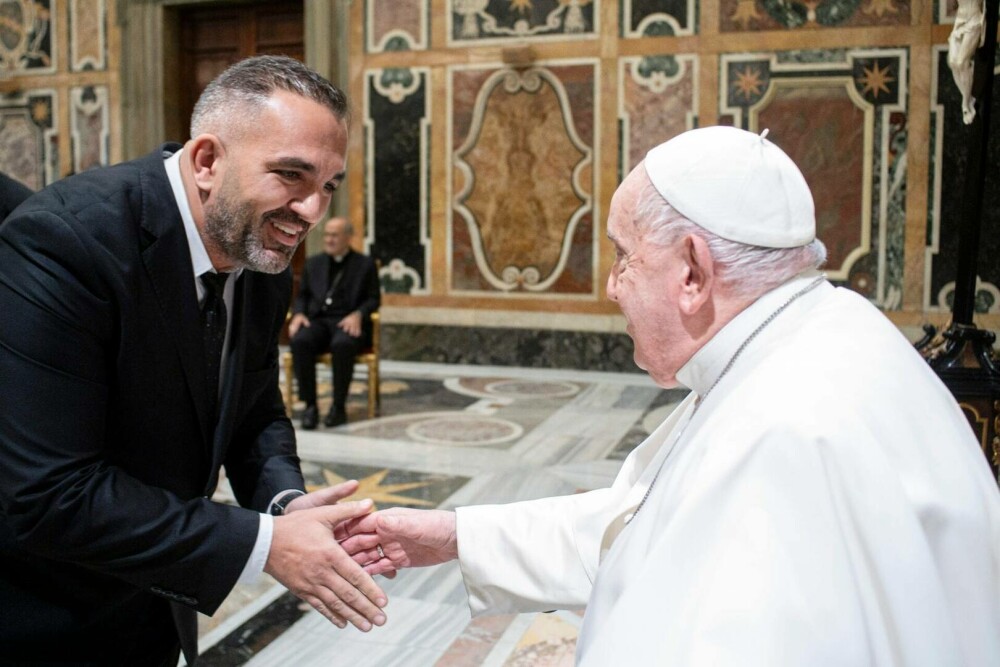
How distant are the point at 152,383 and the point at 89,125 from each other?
31.1 feet


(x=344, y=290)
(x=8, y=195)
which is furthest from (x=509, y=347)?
(x=8, y=195)

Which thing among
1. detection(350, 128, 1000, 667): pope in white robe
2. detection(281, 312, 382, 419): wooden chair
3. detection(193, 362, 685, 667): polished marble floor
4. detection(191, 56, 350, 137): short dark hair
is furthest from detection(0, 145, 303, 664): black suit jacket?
detection(281, 312, 382, 419): wooden chair

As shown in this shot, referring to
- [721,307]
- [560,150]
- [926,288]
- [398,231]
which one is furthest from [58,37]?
[721,307]

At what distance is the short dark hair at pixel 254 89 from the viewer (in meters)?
1.78

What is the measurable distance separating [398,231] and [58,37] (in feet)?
14.8

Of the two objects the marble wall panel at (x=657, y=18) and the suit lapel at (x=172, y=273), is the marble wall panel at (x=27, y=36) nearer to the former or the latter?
the marble wall panel at (x=657, y=18)

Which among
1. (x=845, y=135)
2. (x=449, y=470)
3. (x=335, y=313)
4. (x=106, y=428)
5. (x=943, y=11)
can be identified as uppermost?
(x=943, y=11)

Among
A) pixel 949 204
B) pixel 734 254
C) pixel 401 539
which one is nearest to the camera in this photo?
pixel 734 254

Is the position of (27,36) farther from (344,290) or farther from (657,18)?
(657,18)

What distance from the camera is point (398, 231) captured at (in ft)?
29.8

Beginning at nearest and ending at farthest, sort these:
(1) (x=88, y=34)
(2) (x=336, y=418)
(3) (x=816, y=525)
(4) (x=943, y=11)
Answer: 1. (3) (x=816, y=525)
2. (2) (x=336, y=418)
3. (4) (x=943, y=11)
4. (1) (x=88, y=34)

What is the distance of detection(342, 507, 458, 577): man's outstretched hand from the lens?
207 cm

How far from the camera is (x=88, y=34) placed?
395 inches

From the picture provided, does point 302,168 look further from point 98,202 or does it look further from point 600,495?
point 600,495
